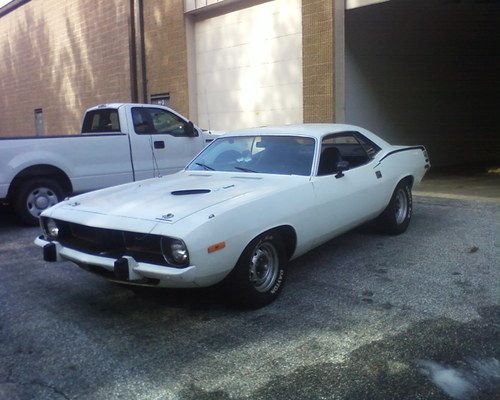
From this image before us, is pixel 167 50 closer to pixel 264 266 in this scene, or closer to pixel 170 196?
pixel 170 196

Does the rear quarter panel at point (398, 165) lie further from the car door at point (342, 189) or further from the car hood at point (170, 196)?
the car hood at point (170, 196)

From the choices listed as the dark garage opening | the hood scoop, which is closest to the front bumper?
the hood scoop

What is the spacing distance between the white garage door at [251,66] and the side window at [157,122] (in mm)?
3140

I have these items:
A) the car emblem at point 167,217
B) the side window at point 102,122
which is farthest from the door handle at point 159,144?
the car emblem at point 167,217

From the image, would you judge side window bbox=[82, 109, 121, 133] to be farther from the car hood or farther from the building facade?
the building facade

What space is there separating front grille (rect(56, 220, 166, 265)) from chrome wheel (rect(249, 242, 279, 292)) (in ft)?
2.51

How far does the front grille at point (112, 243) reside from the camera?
12.8 ft

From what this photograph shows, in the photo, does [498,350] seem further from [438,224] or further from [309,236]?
[438,224]

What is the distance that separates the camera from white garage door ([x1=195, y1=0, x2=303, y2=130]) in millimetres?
11305

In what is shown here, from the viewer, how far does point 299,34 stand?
1104 cm

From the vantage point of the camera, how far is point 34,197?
25.7ft

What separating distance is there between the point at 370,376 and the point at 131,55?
1435 centimetres

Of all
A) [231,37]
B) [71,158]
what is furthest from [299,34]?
[71,158]

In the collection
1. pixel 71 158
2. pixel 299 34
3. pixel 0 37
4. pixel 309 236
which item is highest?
pixel 0 37
